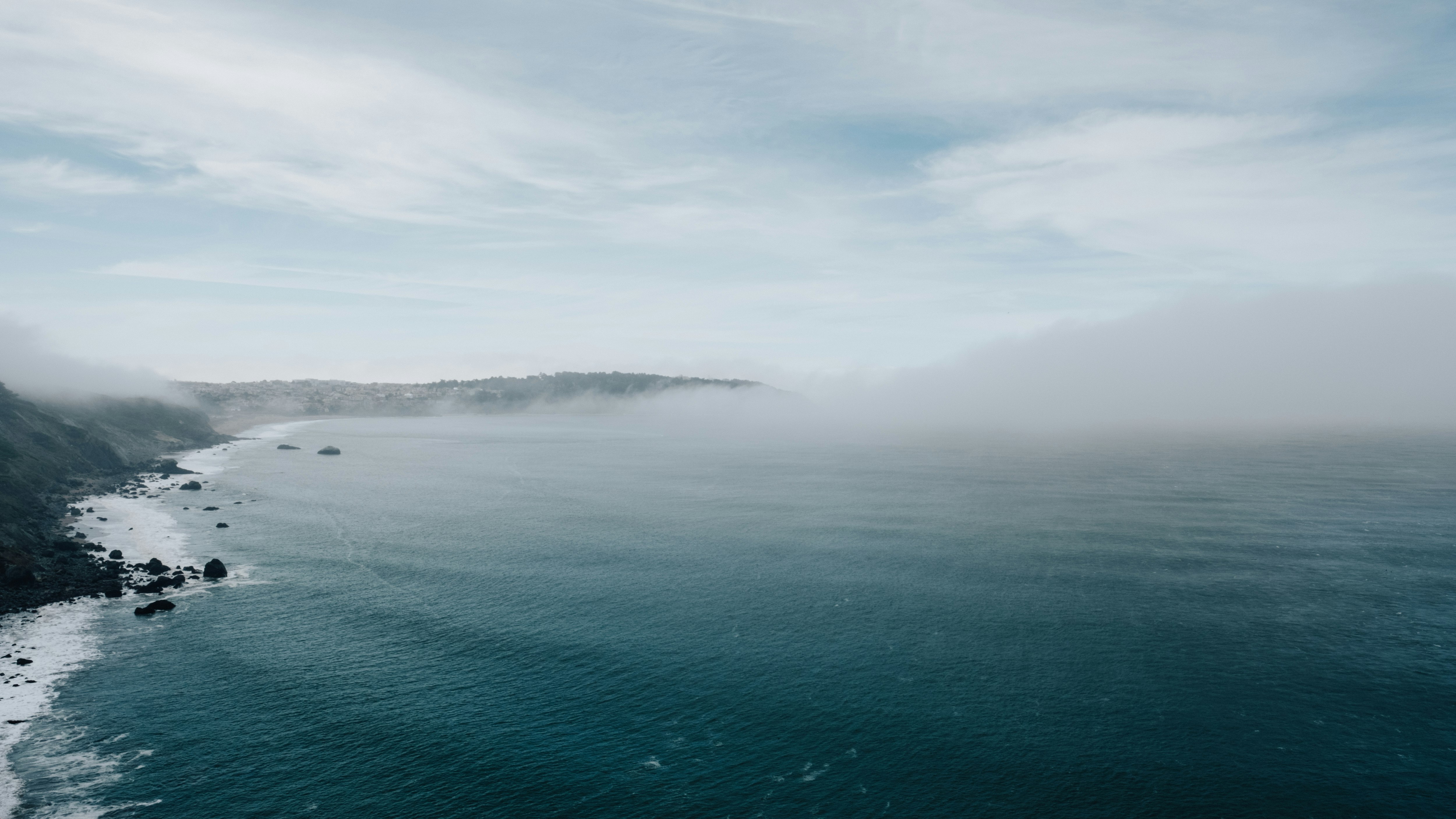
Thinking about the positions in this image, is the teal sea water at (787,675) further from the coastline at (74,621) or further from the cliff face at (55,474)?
the cliff face at (55,474)

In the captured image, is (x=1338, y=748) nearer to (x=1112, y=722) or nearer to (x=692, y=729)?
(x=1112, y=722)

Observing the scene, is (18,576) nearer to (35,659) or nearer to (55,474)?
(35,659)

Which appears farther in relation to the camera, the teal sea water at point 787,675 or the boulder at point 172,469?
the boulder at point 172,469

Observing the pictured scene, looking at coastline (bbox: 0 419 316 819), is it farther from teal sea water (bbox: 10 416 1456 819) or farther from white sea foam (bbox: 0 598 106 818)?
teal sea water (bbox: 10 416 1456 819)

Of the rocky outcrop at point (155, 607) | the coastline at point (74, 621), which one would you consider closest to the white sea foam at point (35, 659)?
the coastline at point (74, 621)

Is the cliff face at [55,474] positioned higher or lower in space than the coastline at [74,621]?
higher
